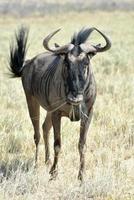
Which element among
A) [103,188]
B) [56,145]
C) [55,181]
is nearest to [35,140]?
[56,145]

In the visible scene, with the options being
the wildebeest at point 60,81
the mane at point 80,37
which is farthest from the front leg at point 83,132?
the mane at point 80,37

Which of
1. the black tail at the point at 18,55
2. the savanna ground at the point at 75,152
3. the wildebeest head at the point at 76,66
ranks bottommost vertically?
the savanna ground at the point at 75,152

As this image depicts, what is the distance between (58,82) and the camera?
668cm

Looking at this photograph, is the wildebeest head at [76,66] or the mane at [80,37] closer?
the wildebeest head at [76,66]

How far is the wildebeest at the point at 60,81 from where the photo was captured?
5.96m

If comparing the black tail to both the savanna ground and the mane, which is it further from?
the mane

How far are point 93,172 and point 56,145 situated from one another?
1.88 feet

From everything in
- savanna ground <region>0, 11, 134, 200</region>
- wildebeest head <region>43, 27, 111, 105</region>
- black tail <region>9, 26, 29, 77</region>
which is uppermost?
wildebeest head <region>43, 27, 111, 105</region>

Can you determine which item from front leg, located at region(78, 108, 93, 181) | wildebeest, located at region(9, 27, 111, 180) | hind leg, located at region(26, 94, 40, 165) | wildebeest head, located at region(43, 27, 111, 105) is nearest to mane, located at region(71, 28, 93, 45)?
wildebeest, located at region(9, 27, 111, 180)

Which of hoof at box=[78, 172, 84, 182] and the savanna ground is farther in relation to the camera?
hoof at box=[78, 172, 84, 182]

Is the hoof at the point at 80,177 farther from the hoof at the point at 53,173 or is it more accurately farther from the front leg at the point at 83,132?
the hoof at the point at 53,173

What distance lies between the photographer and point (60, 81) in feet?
21.7

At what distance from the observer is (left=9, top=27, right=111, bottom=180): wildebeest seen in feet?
19.6

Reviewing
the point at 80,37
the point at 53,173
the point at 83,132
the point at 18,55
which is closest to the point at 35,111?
the point at 18,55
